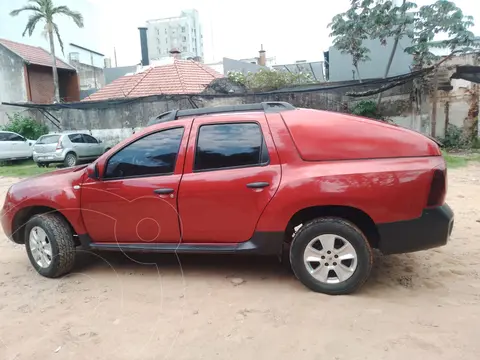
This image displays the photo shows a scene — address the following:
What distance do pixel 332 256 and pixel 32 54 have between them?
27267 mm

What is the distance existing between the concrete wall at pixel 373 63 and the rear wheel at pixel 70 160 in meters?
13.5

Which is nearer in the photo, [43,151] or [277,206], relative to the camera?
[277,206]

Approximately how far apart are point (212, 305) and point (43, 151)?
1364 centimetres

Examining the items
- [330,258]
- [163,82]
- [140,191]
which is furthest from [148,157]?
[163,82]

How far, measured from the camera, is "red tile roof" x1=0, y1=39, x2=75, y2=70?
23059 millimetres

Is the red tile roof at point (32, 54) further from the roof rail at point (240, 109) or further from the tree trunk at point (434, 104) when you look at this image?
the roof rail at point (240, 109)

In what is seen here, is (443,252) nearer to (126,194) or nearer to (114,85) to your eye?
(126,194)

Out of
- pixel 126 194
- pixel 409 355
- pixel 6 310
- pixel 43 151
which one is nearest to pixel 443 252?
pixel 409 355

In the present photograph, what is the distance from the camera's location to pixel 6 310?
325 cm

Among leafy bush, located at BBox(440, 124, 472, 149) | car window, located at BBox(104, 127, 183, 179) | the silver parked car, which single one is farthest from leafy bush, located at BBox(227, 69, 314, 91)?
car window, located at BBox(104, 127, 183, 179)

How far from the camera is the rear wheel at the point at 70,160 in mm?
14702

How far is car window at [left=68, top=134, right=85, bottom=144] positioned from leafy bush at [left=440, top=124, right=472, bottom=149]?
13.9m

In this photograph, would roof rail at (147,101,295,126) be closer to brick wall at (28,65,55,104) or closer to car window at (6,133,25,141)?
car window at (6,133,25,141)

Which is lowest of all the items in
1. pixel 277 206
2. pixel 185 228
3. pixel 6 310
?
pixel 6 310
